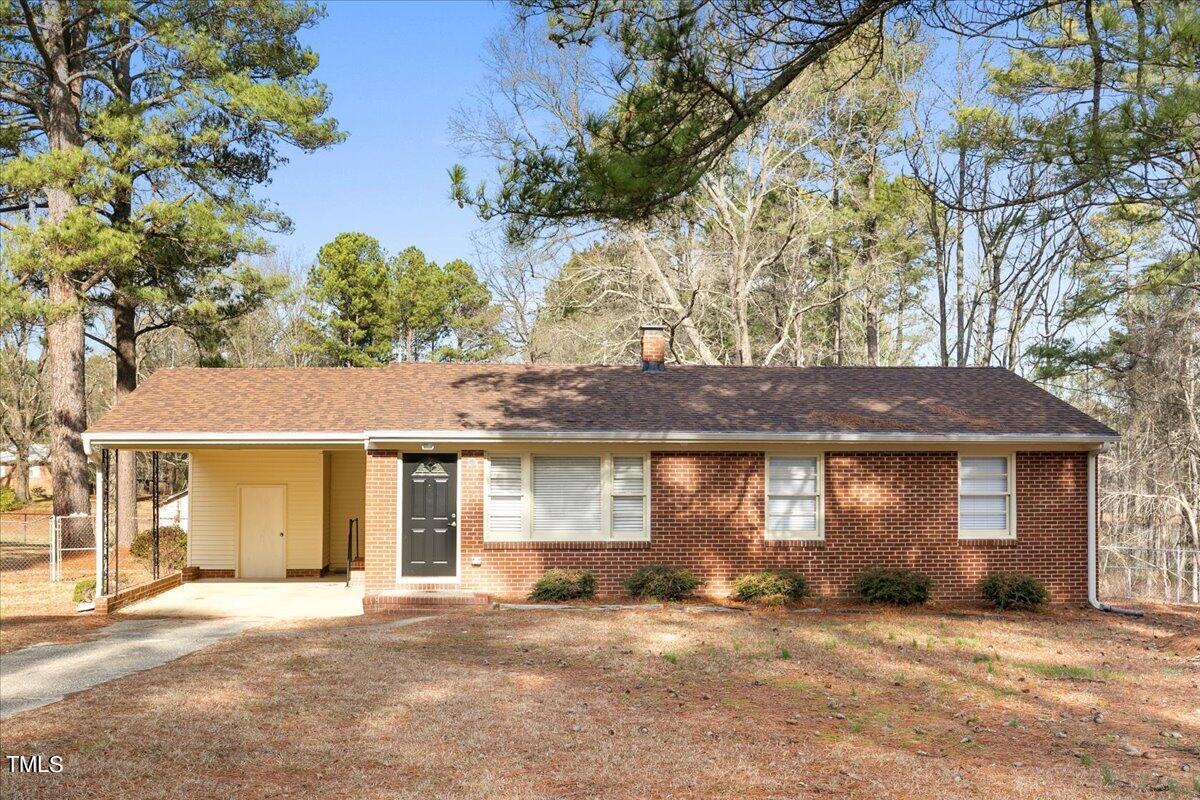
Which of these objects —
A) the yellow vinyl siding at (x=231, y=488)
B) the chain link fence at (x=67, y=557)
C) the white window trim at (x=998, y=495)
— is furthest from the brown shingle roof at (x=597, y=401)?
the chain link fence at (x=67, y=557)

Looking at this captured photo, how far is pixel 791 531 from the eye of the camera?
14.9m

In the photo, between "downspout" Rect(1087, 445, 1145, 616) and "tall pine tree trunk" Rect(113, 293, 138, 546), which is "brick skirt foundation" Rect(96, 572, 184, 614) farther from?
"downspout" Rect(1087, 445, 1145, 616)

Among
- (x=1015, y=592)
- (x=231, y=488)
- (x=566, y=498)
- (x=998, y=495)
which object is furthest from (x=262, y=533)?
(x=1015, y=592)

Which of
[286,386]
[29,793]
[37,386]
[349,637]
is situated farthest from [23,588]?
[37,386]

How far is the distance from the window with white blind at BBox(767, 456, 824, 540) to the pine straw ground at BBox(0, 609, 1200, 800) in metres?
2.61

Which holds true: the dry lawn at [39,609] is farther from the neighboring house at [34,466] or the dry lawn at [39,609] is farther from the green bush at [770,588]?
the neighboring house at [34,466]

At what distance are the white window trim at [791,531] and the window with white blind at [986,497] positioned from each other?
7.42 feet

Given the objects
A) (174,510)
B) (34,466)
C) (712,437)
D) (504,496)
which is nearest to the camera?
(712,437)

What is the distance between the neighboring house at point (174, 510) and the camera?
21250 millimetres

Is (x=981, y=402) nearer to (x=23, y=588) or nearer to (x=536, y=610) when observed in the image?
(x=536, y=610)

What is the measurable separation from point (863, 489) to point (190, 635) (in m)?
10.0

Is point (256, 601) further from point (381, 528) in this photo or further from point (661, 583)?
point (661, 583)

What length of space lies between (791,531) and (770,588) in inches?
45.8

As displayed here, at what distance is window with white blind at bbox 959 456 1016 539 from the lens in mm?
15023
